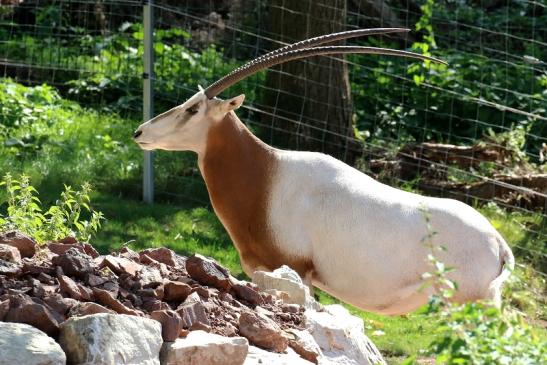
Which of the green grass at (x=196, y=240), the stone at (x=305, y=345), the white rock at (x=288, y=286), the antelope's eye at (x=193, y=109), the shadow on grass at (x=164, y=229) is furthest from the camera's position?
the shadow on grass at (x=164, y=229)

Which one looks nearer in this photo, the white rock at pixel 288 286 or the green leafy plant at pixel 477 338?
the green leafy plant at pixel 477 338

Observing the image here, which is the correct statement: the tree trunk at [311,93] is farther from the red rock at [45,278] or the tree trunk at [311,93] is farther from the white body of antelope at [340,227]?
the red rock at [45,278]

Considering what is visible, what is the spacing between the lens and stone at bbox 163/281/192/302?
4.93 m

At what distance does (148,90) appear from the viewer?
392 inches

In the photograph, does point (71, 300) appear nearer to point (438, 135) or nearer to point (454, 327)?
point (454, 327)

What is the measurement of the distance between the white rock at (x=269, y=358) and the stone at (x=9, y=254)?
3.37ft

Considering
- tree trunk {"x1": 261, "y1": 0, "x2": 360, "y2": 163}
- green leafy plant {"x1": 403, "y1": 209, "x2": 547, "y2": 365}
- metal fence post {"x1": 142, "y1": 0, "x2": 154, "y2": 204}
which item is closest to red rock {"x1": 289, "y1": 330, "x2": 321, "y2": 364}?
green leafy plant {"x1": 403, "y1": 209, "x2": 547, "y2": 365}

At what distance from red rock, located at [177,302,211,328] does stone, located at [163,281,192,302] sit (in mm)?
165

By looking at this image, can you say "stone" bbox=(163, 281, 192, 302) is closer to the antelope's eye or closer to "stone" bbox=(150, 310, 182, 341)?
"stone" bbox=(150, 310, 182, 341)

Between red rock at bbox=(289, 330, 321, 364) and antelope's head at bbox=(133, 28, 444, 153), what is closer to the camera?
red rock at bbox=(289, 330, 321, 364)

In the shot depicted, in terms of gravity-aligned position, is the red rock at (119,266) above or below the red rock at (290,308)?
above

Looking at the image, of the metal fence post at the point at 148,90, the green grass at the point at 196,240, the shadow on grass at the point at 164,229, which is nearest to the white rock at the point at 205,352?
the green grass at the point at 196,240

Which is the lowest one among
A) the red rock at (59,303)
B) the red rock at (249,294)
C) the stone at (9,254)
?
the red rock at (249,294)

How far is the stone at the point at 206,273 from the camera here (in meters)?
5.18
